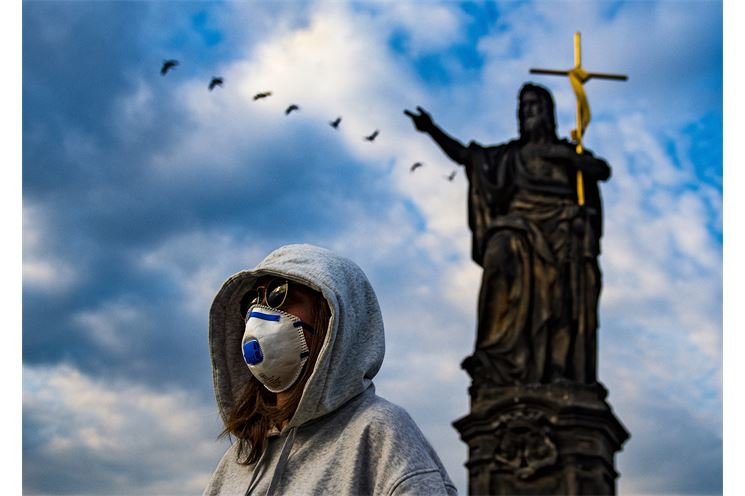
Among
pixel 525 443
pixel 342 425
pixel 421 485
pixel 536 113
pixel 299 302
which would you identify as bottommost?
pixel 421 485

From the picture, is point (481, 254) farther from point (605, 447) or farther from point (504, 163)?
point (605, 447)

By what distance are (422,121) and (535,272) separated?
7.38 feet

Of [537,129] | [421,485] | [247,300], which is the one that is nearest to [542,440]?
[537,129]

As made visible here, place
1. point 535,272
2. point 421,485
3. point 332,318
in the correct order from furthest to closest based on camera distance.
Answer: point 535,272, point 332,318, point 421,485

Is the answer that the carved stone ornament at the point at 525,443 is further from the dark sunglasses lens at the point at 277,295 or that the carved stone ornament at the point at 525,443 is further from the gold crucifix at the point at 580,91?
the dark sunglasses lens at the point at 277,295

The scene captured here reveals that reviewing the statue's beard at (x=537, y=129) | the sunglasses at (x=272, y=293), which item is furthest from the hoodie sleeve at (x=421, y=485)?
the statue's beard at (x=537, y=129)

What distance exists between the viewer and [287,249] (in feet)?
9.73

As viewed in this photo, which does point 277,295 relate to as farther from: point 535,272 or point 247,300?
point 535,272

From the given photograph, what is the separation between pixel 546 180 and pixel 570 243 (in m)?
0.71

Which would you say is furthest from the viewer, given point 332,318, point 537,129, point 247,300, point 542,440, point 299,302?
point 537,129

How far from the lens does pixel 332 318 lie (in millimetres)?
2779

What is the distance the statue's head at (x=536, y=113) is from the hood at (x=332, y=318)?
1146cm

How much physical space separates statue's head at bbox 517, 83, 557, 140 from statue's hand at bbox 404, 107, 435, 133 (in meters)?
0.99

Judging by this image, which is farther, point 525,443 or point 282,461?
point 525,443
